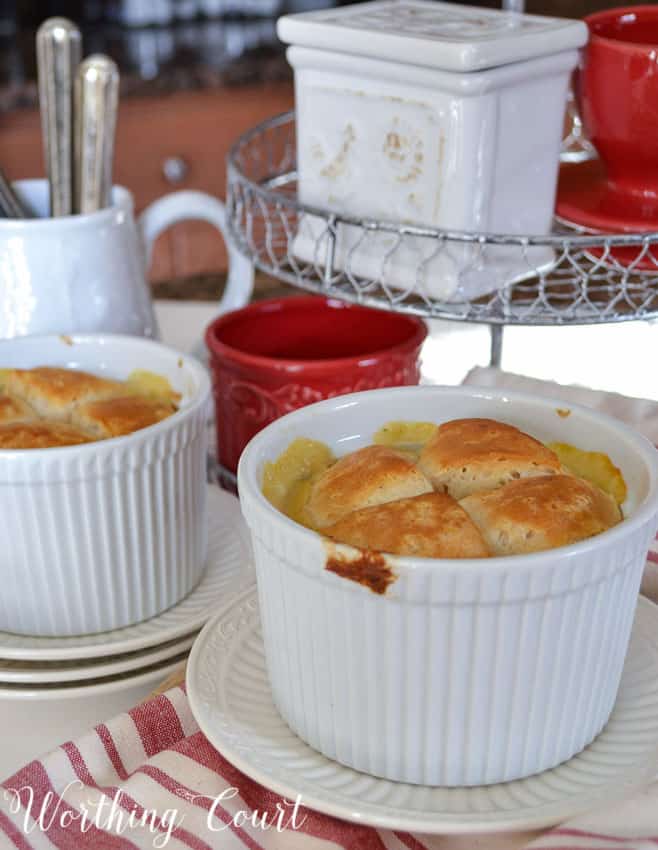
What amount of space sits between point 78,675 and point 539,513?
218mm

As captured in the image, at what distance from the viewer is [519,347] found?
734mm

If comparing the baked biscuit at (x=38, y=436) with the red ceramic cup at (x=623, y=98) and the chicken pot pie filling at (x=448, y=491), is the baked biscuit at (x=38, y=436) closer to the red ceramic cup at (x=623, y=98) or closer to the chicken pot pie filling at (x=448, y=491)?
the chicken pot pie filling at (x=448, y=491)

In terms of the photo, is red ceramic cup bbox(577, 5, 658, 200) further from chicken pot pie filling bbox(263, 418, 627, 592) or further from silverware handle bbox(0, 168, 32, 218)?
silverware handle bbox(0, 168, 32, 218)

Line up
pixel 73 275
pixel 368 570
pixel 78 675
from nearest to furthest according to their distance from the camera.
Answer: pixel 368 570
pixel 78 675
pixel 73 275

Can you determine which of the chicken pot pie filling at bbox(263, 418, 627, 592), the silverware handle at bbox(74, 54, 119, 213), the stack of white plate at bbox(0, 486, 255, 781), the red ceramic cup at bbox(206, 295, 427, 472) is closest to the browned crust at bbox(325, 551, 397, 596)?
the chicken pot pie filling at bbox(263, 418, 627, 592)

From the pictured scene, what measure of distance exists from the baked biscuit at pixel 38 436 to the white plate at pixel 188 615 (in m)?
0.09

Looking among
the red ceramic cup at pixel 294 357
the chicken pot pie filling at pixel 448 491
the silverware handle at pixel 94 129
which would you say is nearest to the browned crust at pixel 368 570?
the chicken pot pie filling at pixel 448 491

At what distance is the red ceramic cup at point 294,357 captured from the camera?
0.59 metres

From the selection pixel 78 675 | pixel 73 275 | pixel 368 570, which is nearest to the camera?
pixel 368 570

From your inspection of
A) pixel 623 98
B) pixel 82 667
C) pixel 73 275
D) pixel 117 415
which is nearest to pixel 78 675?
pixel 82 667

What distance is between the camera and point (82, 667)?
1.61 feet

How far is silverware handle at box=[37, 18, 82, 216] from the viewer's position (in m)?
0.62

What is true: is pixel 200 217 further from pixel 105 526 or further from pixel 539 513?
pixel 539 513

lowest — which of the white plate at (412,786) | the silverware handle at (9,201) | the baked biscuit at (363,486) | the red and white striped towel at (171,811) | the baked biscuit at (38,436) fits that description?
the red and white striped towel at (171,811)
